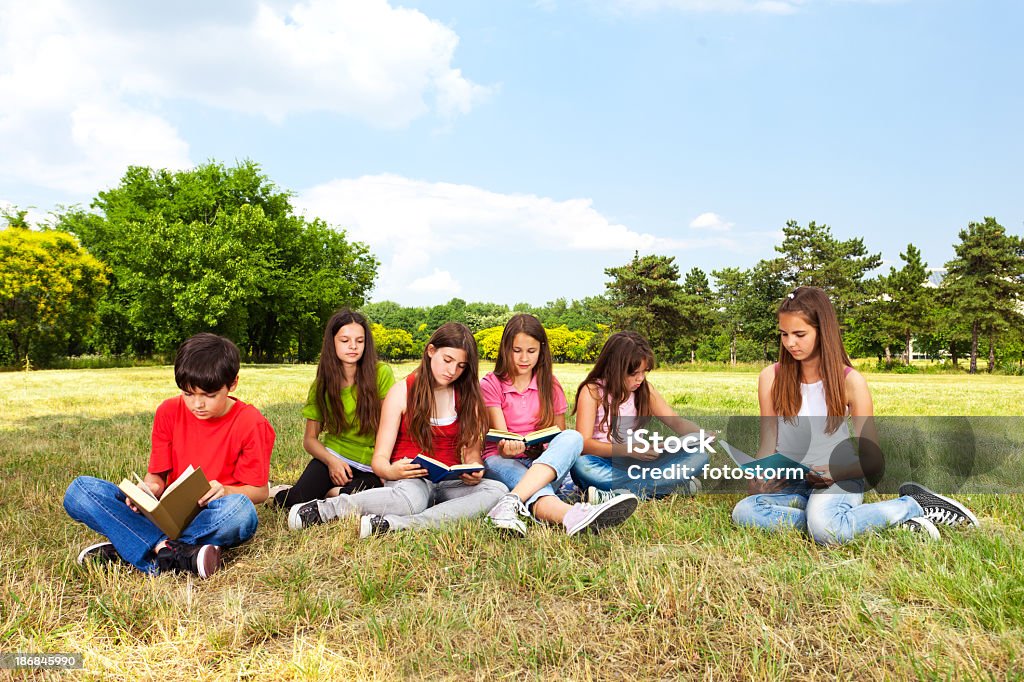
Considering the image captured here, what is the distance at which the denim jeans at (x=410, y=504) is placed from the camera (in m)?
3.71

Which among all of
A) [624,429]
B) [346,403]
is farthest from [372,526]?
[624,429]

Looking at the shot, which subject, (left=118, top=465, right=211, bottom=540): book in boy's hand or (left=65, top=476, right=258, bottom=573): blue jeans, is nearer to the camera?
(left=118, top=465, right=211, bottom=540): book in boy's hand

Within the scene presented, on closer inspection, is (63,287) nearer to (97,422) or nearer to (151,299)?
(151,299)

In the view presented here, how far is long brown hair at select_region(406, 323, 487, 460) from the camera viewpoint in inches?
160

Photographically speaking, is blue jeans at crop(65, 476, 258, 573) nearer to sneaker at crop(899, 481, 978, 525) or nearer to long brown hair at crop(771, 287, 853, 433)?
long brown hair at crop(771, 287, 853, 433)

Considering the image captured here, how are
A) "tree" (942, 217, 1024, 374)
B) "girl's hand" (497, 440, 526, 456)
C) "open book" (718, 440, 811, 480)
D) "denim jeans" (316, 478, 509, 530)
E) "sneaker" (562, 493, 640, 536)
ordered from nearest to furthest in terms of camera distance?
"sneaker" (562, 493, 640, 536) < "denim jeans" (316, 478, 509, 530) < "open book" (718, 440, 811, 480) < "girl's hand" (497, 440, 526, 456) < "tree" (942, 217, 1024, 374)

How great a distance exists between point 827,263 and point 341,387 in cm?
4425

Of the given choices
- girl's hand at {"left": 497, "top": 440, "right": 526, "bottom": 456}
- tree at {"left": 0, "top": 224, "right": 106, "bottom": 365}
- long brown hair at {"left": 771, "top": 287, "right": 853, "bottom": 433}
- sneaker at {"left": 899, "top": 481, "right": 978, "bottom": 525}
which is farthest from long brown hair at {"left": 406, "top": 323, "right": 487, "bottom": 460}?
tree at {"left": 0, "top": 224, "right": 106, "bottom": 365}

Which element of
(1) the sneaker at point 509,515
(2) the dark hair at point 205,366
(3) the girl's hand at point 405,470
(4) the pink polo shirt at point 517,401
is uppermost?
(2) the dark hair at point 205,366

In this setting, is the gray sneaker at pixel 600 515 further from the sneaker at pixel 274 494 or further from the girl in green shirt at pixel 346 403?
the sneaker at pixel 274 494

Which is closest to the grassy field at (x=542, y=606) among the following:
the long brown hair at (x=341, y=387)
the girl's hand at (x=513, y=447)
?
the girl's hand at (x=513, y=447)

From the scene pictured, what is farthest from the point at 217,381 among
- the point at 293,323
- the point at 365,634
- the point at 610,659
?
the point at 293,323

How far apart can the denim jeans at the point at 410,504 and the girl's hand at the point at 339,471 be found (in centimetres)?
A: 46

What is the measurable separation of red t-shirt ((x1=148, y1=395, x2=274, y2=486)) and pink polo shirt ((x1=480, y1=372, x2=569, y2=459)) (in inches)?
60.3
